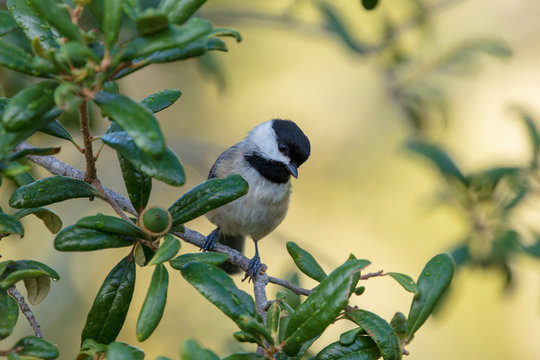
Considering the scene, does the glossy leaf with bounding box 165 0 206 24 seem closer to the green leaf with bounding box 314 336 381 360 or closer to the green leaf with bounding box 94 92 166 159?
the green leaf with bounding box 94 92 166 159

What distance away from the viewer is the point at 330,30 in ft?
13.6

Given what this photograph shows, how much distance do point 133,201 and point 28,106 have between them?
47 centimetres

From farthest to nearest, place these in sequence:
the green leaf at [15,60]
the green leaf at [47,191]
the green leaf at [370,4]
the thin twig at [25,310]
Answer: the green leaf at [370,4], the thin twig at [25,310], the green leaf at [47,191], the green leaf at [15,60]

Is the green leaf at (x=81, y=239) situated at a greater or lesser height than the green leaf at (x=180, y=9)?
lesser

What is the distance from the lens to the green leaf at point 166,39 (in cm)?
134

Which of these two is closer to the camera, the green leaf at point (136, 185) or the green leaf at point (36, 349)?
the green leaf at point (36, 349)

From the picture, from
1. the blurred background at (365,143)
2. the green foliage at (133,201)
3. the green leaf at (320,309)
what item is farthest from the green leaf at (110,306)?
the blurred background at (365,143)

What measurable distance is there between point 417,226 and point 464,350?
140 centimetres

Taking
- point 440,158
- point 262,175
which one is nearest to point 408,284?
point 262,175

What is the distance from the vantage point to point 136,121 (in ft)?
4.50

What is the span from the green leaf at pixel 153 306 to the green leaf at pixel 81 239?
0.55ft

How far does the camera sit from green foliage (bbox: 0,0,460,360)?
1.36m

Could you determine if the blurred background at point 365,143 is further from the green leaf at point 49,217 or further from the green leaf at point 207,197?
the green leaf at point 207,197

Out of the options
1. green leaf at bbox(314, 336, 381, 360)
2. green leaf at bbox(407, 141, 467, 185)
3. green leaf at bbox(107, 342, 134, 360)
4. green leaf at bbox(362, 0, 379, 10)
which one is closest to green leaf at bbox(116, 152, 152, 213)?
green leaf at bbox(107, 342, 134, 360)
